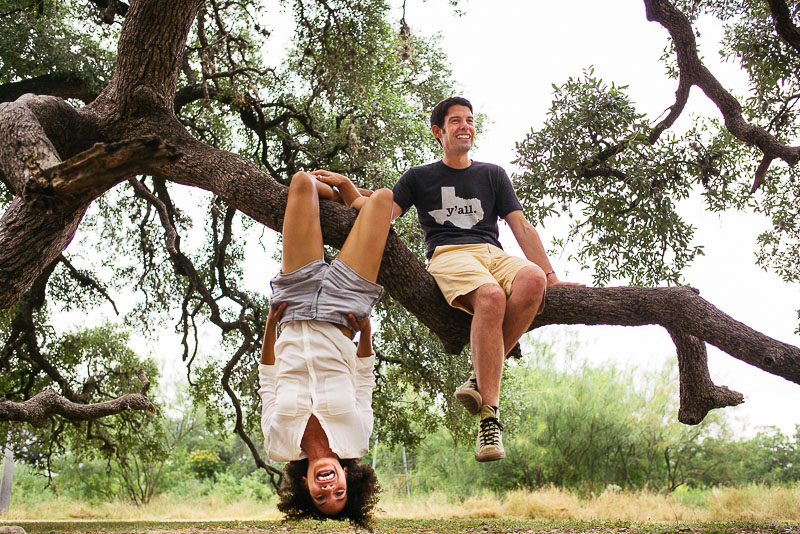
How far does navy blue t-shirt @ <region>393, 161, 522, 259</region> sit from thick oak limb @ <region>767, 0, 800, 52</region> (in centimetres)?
343

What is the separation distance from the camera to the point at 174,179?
4.29 metres

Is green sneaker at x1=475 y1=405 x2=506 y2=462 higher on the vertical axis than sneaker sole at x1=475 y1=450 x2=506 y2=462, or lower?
higher

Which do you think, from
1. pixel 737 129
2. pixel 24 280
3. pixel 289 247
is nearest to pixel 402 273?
pixel 289 247

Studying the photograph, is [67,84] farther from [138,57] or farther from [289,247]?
[289,247]

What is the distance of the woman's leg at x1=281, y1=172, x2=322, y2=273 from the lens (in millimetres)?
3285

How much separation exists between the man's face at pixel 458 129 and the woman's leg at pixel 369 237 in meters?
0.69

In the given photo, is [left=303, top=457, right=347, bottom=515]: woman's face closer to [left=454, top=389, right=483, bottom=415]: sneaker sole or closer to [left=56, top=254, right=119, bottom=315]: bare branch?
[left=454, top=389, right=483, bottom=415]: sneaker sole

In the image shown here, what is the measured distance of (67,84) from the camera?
7379 millimetres

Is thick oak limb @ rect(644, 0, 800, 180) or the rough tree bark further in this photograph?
thick oak limb @ rect(644, 0, 800, 180)

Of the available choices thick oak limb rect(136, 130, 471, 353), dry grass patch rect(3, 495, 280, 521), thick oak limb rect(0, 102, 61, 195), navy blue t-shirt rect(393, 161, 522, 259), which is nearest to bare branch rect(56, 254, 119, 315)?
thick oak limb rect(136, 130, 471, 353)

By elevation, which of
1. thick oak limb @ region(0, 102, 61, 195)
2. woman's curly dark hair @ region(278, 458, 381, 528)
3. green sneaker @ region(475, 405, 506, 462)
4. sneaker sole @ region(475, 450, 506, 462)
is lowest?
woman's curly dark hair @ region(278, 458, 381, 528)

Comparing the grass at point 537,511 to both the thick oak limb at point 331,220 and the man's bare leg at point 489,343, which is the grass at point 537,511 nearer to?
the thick oak limb at point 331,220

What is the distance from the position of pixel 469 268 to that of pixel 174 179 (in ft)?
7.03

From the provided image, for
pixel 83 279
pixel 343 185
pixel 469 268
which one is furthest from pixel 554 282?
pixel 83 279
